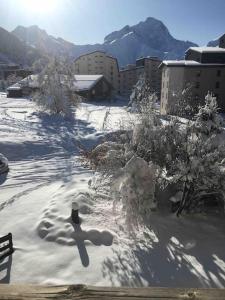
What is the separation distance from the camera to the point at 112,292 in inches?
102

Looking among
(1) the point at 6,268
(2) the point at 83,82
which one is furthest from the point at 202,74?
(1) the point at 6,268

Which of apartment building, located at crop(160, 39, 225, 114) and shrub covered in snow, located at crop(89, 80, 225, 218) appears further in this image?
apartment building, located at crop(160, 39, 225, 114)

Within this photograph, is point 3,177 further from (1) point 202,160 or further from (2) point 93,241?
(1) point 202,160

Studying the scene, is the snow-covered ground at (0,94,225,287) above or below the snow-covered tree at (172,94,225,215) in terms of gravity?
below

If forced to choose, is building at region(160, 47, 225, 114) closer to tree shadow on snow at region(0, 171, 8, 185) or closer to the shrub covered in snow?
Result: tree shadow on snow at region(0, 171, 8, 185)

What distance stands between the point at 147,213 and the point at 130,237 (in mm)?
1261

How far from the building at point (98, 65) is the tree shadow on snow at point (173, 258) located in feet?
275

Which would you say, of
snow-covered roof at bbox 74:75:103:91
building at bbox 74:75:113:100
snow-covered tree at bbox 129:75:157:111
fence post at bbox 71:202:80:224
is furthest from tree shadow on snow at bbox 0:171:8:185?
snow-covered roof at bbox 74:75:103:91

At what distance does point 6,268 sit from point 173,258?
19.5 ft

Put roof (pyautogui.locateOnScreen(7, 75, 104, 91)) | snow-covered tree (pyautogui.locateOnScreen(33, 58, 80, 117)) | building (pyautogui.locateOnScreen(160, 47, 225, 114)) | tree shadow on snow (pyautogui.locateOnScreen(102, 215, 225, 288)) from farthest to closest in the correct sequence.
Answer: roof (pyautogui.locateOnScreen(7, 75, 104, 91)), building (pyautogui.locateOnScreen(160, 47, 225, 114)), snow-covered tree (pyautogui.locateOnScreen(33, 58, 80, 117)), tree shadow on snow (pyautogui.locateOnScreen(102, 215, 225, 288))

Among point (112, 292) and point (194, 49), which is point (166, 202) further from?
point (194, 49)

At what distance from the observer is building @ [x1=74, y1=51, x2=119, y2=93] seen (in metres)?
Result: 94.2

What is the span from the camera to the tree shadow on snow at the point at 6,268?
1038 cm

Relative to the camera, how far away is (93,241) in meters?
12.8
